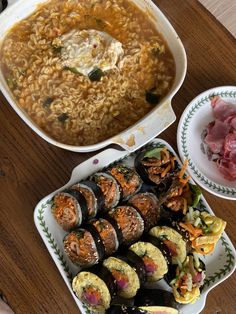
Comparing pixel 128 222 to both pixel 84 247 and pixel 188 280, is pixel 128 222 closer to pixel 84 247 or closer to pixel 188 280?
pixel 84 247

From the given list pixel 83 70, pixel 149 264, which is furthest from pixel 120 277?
pixel 83 70

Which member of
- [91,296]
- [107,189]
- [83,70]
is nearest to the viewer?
[91,296]

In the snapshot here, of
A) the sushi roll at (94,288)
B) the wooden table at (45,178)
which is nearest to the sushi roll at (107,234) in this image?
the sushi roll at (94,288)

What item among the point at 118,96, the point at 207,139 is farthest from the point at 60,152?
the point at 207,139

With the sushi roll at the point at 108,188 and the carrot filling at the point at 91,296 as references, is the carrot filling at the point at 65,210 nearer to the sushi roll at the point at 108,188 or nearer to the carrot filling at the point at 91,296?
the sushi roll at the point at 108,188

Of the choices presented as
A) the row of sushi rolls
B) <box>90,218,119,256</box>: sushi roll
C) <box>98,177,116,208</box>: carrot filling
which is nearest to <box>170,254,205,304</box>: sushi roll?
the row of sushi rolls

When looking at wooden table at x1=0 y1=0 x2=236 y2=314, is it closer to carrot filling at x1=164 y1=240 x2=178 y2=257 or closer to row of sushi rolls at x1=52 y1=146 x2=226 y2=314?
row of sushi rolls at x1=52 y1=146 x2=226 y2=314

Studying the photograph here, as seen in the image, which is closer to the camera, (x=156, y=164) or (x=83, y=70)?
(x=156, y=164)

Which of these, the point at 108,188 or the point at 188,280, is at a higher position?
the point at 108,188
